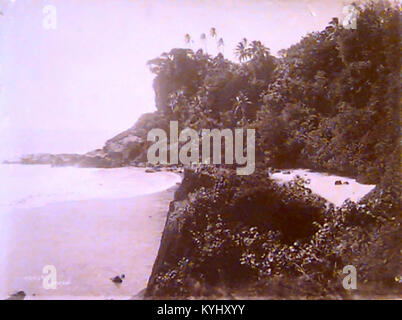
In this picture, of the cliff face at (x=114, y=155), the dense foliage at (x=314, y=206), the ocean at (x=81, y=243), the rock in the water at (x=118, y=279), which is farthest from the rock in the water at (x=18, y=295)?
the cliff face at (x=114, y=155)

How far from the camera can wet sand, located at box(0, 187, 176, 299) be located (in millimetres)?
6698

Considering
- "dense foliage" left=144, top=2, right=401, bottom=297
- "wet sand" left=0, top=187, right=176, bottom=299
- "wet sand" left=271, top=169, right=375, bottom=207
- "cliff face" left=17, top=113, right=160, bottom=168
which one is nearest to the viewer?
"dense foliage" left=144, top=2, right=401, bottom=297

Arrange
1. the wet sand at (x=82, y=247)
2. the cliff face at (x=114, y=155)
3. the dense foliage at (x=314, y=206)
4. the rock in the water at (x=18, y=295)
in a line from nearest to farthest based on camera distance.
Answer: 1. the dense foliage at (x=314, y=206)
2. the rock in the water at (x=18, y=295)
3. the wet sand at (x=82, y=247)
4. the cliff face at (x=114, y=155)

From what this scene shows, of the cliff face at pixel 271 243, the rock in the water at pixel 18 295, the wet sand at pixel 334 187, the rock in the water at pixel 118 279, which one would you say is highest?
the wet sand at pixel 334 187

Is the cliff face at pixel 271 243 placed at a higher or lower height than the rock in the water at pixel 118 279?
higher

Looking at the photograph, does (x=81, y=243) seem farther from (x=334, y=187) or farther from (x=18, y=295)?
(x=334, y=187)

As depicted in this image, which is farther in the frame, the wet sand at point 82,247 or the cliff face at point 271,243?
the wet sand at point 82,247

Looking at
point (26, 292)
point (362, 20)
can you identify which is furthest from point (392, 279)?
point (362, 20)

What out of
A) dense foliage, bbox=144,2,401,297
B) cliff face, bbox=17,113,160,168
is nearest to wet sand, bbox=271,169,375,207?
dense foliage, bbox=144,2,401,297

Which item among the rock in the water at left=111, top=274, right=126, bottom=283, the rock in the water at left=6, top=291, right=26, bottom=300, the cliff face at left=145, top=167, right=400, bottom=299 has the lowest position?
the rock in the water at left=111, top=274, right=126, bottom=283

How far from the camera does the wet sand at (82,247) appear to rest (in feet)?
22.0

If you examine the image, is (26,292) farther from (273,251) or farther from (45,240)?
(273,251)

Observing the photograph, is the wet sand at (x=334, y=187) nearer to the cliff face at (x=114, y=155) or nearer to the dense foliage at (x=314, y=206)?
the dense foliage at (x=314, y=206)

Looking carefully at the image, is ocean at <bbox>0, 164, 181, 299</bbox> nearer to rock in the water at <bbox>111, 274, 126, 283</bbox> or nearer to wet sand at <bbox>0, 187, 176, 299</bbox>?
wet sand at <bbox>0, 187, 176, 299</bbox>
